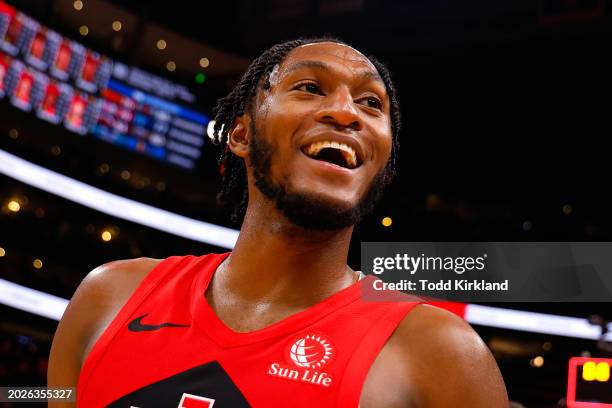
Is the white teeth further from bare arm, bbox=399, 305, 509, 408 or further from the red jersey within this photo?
bare arm, bbox=399, 305, 509, 408

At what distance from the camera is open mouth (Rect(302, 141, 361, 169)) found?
175 cm

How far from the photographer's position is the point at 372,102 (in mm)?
1921

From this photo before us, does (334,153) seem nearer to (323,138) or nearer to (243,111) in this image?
(323,138)

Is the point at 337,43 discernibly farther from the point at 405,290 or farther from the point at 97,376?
the point at 97,376

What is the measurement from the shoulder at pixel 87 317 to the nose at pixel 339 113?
663 mm

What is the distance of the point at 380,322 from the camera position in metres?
1.65


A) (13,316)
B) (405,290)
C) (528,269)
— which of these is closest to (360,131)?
(405,290)

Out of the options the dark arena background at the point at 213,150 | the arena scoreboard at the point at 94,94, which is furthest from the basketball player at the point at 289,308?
the arena scoreboard at the point at 94,94

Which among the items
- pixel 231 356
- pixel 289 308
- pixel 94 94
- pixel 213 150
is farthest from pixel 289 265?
pixel 213 150

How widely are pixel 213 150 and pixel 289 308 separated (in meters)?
14.5

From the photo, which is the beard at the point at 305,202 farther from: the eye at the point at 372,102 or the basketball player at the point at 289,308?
the eye at the point at 372,102

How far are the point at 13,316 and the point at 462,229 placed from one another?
8715 millimetres

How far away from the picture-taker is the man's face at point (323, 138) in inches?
67.6

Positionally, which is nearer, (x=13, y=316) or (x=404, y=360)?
(x=404, y=360)
